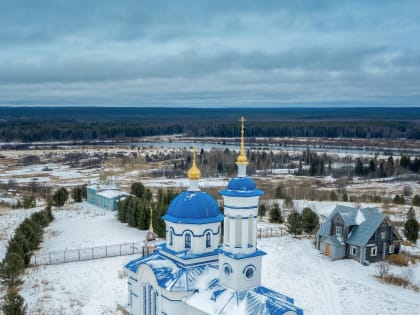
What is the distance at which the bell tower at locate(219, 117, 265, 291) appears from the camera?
47.7ft

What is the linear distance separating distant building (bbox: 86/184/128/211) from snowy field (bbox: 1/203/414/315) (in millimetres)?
9213

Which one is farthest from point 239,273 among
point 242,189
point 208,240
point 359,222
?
point 359,222

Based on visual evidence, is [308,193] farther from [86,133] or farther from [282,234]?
[86,133]

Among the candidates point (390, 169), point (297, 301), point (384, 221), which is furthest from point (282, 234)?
point (390, 169)

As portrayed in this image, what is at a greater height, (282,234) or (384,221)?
(384,221)

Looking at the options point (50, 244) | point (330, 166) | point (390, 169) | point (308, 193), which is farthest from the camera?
point (330, 166)

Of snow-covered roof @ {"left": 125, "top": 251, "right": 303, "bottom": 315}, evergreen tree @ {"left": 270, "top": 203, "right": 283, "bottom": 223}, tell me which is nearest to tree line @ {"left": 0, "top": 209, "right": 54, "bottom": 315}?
snow-covered roof @ {"left": 125, "top": 251, "right": 303, "bottom": 315}

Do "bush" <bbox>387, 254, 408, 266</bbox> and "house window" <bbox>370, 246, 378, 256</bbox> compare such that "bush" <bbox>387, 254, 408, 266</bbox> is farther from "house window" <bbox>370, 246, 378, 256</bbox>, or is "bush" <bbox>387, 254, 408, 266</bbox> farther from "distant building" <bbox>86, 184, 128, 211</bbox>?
"distant building" <bbox>86, 184, 128, 211</bbox>

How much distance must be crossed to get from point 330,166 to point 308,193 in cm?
2012

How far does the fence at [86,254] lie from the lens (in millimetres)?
24719

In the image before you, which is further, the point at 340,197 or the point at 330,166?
the point at 330,166

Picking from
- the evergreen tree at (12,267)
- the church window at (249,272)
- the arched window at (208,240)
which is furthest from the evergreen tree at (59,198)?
the church window at (249,272)

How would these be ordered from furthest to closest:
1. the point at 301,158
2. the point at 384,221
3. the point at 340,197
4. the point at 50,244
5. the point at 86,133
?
the point at 86,133
the point at 301,158
the point at 340,197
the point at 50,244
the point at 384,221

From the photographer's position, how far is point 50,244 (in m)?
28.1
